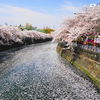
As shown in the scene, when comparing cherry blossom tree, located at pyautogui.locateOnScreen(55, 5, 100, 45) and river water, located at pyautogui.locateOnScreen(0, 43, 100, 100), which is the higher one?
cherry blossom tree, located at pyautogui.locateOnScreen(55, 5, 100, 45)

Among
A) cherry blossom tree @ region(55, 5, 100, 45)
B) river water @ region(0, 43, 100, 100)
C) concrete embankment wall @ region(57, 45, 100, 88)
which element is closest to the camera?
river water @ region(0, 43, 100, 100)

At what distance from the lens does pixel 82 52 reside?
12703mm

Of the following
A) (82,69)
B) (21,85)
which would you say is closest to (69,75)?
(82,69)

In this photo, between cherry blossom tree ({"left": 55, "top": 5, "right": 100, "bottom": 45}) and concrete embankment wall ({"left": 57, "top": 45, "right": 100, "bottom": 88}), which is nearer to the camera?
concrete embankment wall ({"left": 57, "top": 45, "right": 100, "bottom": 88})

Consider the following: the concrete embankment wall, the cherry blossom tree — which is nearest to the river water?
the concrete embankment wall

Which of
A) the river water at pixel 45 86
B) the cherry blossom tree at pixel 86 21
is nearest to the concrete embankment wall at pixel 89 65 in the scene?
the river water at pixel 45 86

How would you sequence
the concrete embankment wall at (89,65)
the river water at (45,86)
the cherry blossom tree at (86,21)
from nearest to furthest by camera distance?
1. the river water at (45,86)
2. the concrete embankment wall at (89,65)
3. the cherry blossom tree at (86,21)

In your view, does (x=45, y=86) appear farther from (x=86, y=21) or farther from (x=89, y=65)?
(x=86, y=21)

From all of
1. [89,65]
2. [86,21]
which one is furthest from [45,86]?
[86,21]

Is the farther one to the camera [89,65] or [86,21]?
[86,21]

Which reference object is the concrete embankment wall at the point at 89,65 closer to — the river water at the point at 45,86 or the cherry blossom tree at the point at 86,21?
the river water at the point at 45,86

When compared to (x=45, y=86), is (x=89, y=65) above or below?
above

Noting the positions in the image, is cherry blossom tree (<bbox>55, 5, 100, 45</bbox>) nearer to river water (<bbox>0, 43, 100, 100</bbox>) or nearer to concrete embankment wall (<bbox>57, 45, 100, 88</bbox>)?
concrete embankment wall (<bbox>57, 45, 100, 88</bbox>)

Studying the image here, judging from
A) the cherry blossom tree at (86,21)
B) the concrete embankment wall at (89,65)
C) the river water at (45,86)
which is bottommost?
the river water at (45,86)
